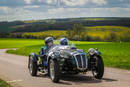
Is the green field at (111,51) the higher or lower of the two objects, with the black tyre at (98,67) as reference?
lower

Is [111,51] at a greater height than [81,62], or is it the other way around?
[81,62]

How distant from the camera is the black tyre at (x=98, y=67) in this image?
10.3 m

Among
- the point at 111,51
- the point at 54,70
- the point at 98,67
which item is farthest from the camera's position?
the point at 111,51

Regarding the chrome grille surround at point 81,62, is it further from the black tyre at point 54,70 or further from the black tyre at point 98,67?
the black tyre at point 54,70

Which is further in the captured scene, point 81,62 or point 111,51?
point 111,51

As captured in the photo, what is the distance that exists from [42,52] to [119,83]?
161 inches

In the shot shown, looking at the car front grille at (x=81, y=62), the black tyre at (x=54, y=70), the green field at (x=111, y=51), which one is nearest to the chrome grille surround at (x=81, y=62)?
the car front grille at (x=81, y=62)

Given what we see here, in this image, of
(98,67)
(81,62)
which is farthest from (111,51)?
(81,62)

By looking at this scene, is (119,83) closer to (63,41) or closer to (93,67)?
(93,67)

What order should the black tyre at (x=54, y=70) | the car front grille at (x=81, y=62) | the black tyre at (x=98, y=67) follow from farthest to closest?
the black tyre at (x=98, y=67) < the black tyre at (x=54, y=70) < the car front grille at (x=81, y=62)

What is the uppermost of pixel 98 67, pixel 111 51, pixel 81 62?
pixel 81 62

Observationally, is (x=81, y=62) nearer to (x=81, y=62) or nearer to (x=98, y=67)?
(x=81, y=62)

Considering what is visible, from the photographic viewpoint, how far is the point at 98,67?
10.4m

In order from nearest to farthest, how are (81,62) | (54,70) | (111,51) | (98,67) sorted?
(81,62) < (54,70) < (98,67) < (111,51)
